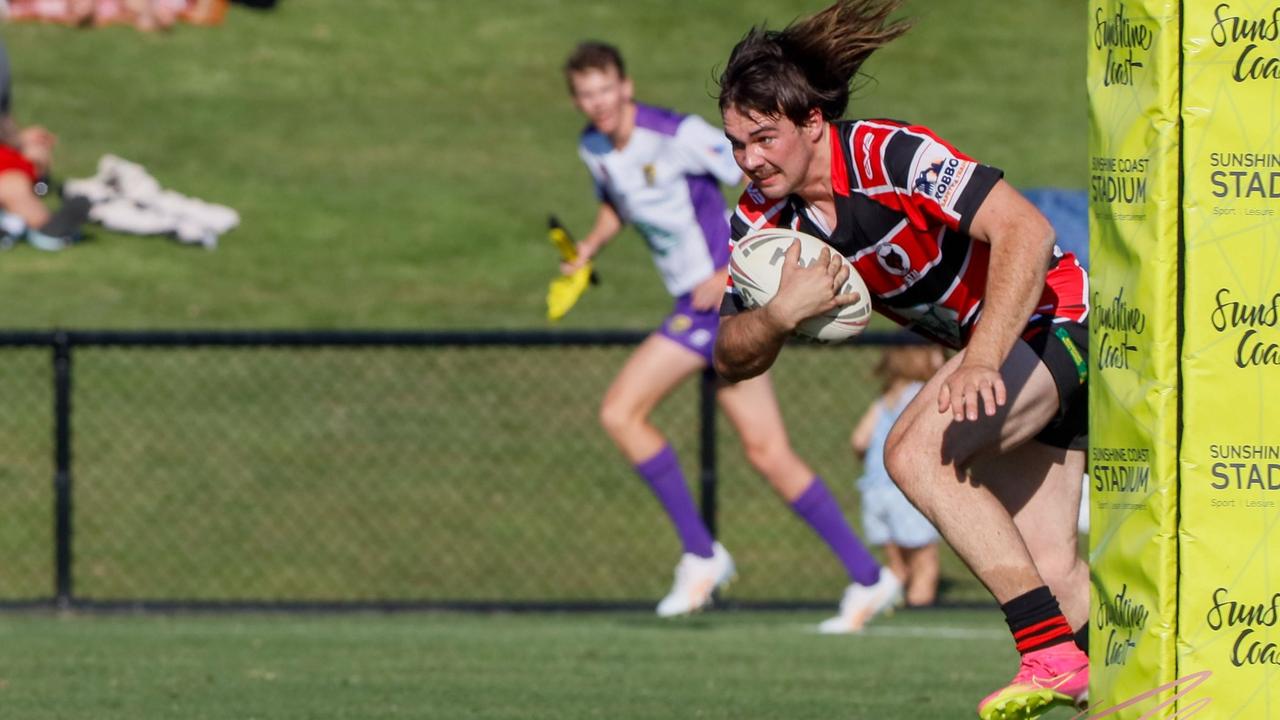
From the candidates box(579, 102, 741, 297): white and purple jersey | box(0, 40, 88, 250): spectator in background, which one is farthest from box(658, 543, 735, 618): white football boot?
box(0, 40, 88, 250): spectator in background

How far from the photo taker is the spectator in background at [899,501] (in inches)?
448

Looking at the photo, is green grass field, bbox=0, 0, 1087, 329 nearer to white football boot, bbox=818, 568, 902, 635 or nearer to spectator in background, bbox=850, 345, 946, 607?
spectator in background, bbox=850, 345, 946, 607

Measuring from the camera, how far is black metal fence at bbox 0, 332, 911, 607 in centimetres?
1259

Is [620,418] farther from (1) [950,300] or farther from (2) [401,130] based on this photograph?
(2) [401,130]

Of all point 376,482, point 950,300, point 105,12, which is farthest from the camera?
point 105,12

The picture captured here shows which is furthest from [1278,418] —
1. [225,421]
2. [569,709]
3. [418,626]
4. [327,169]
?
[327,169]

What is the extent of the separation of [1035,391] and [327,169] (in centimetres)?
1584

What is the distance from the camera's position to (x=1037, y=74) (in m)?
24.4

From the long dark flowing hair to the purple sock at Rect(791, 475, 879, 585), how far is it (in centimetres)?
444

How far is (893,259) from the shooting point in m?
5.48

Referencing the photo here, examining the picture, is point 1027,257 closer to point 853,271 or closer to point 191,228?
point 853,271

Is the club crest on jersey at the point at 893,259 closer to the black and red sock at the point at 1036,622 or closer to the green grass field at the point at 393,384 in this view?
the black and red sock at the point at 1036,622

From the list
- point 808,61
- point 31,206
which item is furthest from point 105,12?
point 808,61

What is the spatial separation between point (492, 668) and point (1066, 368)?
3314 mm
